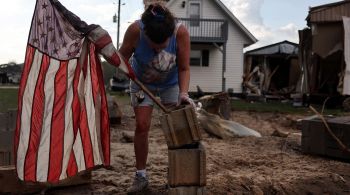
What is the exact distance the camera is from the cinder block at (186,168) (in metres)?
3.71

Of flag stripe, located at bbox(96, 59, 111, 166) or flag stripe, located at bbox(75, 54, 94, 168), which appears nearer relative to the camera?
flag stripe, located at bbox(75, 54, 94, 168)

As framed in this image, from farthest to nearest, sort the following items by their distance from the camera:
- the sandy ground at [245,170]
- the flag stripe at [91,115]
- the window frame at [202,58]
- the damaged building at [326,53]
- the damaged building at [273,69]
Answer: the window frame at [202,58] < the damaged building at [273,69] < the damaged building at [326,53] < the sandy ground at [245,170] < the flag stripe at [91,115]

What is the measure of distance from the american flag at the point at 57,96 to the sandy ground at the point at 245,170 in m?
0.48

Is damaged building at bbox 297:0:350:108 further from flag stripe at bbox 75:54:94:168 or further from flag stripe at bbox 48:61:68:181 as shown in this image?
flag stripe at bbox 48:61:68:181

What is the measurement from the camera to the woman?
3.96 m

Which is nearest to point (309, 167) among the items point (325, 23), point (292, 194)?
point (292, 194)

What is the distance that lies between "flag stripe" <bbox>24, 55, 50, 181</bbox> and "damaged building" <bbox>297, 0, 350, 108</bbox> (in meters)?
12.8

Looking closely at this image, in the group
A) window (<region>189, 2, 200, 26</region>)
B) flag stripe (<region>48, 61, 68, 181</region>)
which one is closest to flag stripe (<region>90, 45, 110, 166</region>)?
flag stripe (<region>48, 61, 68, 181</region>)

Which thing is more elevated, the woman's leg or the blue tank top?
the blue tank top

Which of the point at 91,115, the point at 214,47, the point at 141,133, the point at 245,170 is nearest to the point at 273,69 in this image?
the point at 214,47

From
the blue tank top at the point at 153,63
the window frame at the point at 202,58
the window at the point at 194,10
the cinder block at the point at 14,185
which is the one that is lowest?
the cinder block at the point at 14,185

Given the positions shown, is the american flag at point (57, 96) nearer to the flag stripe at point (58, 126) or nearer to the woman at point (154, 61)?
the flag stripe at point (58, 126)

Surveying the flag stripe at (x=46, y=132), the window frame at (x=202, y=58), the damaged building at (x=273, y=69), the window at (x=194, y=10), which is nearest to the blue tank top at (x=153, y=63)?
the flag stripe at (x=46, y=132)

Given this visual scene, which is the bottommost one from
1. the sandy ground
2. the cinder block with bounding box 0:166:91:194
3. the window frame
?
the sandy ground
